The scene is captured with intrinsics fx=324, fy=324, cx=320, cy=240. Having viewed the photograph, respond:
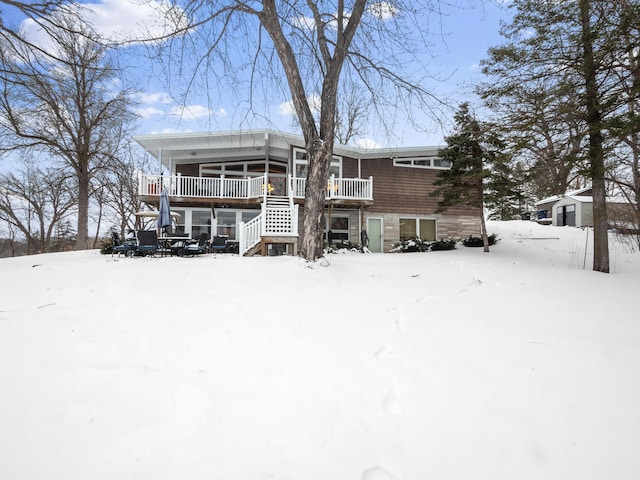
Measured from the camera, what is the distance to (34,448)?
1.65 metres

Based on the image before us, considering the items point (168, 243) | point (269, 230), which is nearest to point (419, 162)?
point (269, 230)

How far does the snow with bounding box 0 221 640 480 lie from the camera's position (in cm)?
164

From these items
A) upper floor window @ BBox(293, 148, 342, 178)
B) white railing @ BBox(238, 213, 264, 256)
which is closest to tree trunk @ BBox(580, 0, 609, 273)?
white railing @ BBox(238, 213, 264, 256)

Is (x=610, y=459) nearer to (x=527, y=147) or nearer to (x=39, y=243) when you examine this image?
(x=527, y=147)

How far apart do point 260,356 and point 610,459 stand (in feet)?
7.54

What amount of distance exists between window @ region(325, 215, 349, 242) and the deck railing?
176 centimetres

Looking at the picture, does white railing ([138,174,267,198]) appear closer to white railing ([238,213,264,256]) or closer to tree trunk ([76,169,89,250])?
white railing ([238,213,264,256])

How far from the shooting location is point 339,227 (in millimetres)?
15164

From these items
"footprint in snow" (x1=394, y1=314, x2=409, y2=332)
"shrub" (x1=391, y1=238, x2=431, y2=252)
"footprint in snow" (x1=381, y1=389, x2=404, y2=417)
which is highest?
"shrub" (x1=391, y1=238, x2=431, y2=252)

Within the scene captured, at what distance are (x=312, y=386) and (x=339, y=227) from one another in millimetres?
12982

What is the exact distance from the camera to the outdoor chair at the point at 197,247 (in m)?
10.2

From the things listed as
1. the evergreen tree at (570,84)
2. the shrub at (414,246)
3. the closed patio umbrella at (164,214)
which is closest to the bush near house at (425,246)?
the shrub at (414,246)

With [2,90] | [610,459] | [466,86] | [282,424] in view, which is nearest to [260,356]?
[282,424]

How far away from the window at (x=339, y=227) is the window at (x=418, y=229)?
266cm
